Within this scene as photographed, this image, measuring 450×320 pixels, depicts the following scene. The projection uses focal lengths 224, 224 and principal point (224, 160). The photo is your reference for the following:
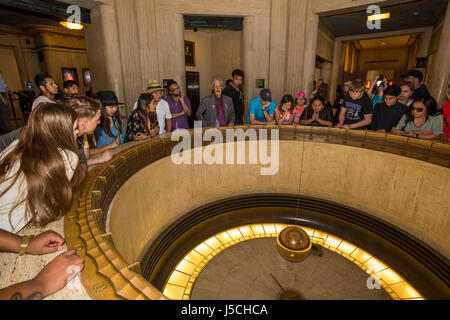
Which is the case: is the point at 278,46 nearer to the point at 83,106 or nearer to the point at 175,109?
the point at 175,109

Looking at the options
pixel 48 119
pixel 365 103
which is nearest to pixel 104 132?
pixel 48 119

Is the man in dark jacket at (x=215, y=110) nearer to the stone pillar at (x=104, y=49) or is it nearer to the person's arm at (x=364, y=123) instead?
the person's arm at (x=364, y=123)

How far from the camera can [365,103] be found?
3941mm

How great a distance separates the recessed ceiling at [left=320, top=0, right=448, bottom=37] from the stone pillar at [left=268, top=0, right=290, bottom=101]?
2.22 m

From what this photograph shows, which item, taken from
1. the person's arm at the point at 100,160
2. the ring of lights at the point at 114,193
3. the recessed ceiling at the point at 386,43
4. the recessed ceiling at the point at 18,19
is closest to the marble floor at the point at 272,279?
the ring of lights at the point at 114,193

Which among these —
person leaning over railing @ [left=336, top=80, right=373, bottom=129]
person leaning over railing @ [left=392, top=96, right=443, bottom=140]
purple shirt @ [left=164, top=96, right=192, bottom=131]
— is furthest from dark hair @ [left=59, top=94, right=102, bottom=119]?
person leaning over railing @ [left=392, top=96, right=443, bottom=140]

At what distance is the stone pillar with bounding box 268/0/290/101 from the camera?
6.60 m

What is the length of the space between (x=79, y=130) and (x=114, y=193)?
0.60 m

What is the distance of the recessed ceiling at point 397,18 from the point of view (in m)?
7.18

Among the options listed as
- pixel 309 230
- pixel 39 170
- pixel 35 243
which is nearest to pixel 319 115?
pixel 309 230

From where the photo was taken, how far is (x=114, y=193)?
1.96 metres

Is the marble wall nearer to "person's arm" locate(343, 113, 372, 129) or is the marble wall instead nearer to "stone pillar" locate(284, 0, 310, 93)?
"stone pillar" locate(284, 0, 310, 93)

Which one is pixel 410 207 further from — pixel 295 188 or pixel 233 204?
pixel 233 204

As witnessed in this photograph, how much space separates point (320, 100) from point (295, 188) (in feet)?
5.84
